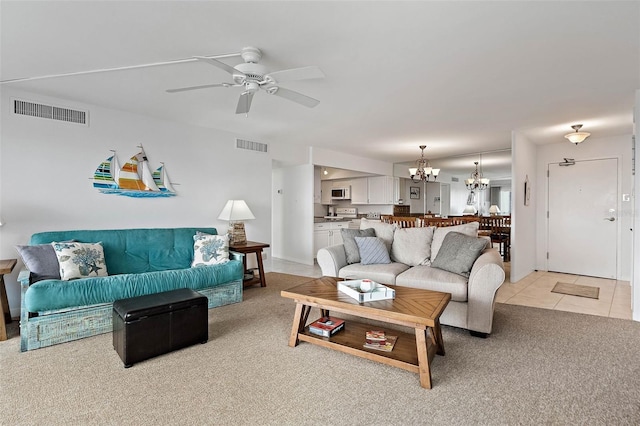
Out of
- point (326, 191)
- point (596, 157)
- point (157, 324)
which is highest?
point (596, 157)

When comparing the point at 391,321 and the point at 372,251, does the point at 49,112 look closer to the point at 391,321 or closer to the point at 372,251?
the point at 372,251

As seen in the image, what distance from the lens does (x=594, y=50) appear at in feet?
7.73

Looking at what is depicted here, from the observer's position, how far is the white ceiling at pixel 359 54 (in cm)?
191

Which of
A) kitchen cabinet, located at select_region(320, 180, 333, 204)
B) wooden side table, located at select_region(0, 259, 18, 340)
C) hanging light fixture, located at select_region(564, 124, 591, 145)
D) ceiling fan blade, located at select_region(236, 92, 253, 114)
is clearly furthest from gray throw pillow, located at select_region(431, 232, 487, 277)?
kitchen cabinet, located at select_region(320, 180, 333, 204)

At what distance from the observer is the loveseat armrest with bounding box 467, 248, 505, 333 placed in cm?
273

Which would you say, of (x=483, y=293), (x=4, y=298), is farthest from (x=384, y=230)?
(x=4, y=298)

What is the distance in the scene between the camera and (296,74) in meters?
2.23

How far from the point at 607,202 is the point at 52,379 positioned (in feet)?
24.2

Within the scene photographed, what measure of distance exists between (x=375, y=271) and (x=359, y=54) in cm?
215

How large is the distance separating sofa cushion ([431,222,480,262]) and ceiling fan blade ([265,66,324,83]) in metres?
2.44

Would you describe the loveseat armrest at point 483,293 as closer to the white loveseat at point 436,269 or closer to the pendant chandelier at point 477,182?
the white loveseat at point 436,269

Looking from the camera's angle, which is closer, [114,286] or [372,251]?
[114,286]

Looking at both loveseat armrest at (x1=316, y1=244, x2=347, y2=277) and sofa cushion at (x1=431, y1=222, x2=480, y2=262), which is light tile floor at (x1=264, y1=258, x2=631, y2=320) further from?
loveseat armrest at (x1=316, y1=244, x2=347, y2=277)

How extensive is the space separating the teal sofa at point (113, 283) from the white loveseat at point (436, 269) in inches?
51.5
